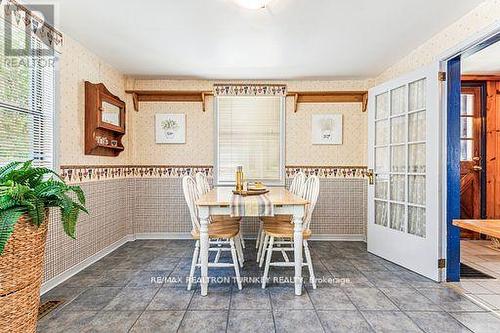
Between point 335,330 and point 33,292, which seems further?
point 335,330

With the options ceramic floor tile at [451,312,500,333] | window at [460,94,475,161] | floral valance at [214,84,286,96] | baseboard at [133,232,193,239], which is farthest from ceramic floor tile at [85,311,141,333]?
window at [460,94,475,161]

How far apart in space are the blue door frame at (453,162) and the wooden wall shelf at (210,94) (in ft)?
4.78

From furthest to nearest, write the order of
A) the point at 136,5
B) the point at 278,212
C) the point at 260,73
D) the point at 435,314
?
1. the point at 260,73
2. the point at 278,212
3. the point at 136,5
4. the point at 435,314

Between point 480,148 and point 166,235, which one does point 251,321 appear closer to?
point 166,235

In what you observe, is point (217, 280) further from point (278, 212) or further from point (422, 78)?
point (422, 78)

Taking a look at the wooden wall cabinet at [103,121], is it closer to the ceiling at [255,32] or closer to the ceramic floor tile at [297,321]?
the ceiling at [255,32]

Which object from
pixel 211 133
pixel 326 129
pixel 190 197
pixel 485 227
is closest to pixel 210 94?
pixel 211 133

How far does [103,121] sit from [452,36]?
350 centimetres

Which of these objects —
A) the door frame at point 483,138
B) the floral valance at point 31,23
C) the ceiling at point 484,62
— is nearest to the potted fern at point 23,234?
the floral valance at point 31,23

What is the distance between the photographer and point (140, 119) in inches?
163

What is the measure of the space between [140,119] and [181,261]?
6.96ft

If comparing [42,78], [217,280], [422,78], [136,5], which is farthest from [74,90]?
[422,78]

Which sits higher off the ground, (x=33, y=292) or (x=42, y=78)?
(x=42, y=78)

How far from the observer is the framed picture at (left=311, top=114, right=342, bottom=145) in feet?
13.5
